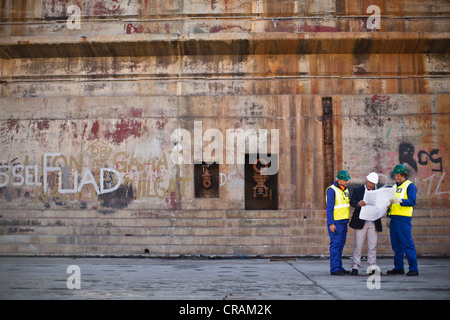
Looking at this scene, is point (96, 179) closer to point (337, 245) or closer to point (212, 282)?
point (212, 282)

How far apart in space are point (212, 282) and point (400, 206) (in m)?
3.85

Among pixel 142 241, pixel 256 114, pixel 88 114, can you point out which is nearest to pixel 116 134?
pixel 88 114

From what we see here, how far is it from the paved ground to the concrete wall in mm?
2338

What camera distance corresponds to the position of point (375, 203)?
884cm

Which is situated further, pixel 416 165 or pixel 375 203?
pixel 416 165

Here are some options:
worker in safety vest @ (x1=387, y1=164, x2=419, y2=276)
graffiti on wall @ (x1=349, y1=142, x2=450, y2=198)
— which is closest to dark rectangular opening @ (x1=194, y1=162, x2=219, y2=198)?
graffiti on wall @ (x1=349, y1=142, x2=450, y2=198)

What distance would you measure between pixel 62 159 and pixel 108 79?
8.91 ft

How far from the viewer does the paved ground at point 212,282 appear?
20.0 feet

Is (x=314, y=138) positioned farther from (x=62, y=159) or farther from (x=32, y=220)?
(x=32, y=220)

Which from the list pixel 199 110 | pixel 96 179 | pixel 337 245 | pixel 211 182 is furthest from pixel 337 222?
pixel 96 179

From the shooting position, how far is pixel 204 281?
776cm

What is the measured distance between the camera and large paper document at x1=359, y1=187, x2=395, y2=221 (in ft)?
28.9

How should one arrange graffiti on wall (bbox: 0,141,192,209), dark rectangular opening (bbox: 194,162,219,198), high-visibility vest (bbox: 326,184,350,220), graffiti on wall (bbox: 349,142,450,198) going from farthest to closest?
1. dark rectangular opening (bbox: 194,162,219,198)
2. graffiti on wall (bbox: 0,141,192,209)
3. graffiti on wall (bbox: 349,142,450,198)
4. high-visibility vest (bbox: 326,184,350,220)

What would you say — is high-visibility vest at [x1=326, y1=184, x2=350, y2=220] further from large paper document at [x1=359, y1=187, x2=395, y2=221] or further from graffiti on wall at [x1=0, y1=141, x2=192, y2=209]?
graffiti on wall at [x1=0, y1=141, x2=192, y2=209]
